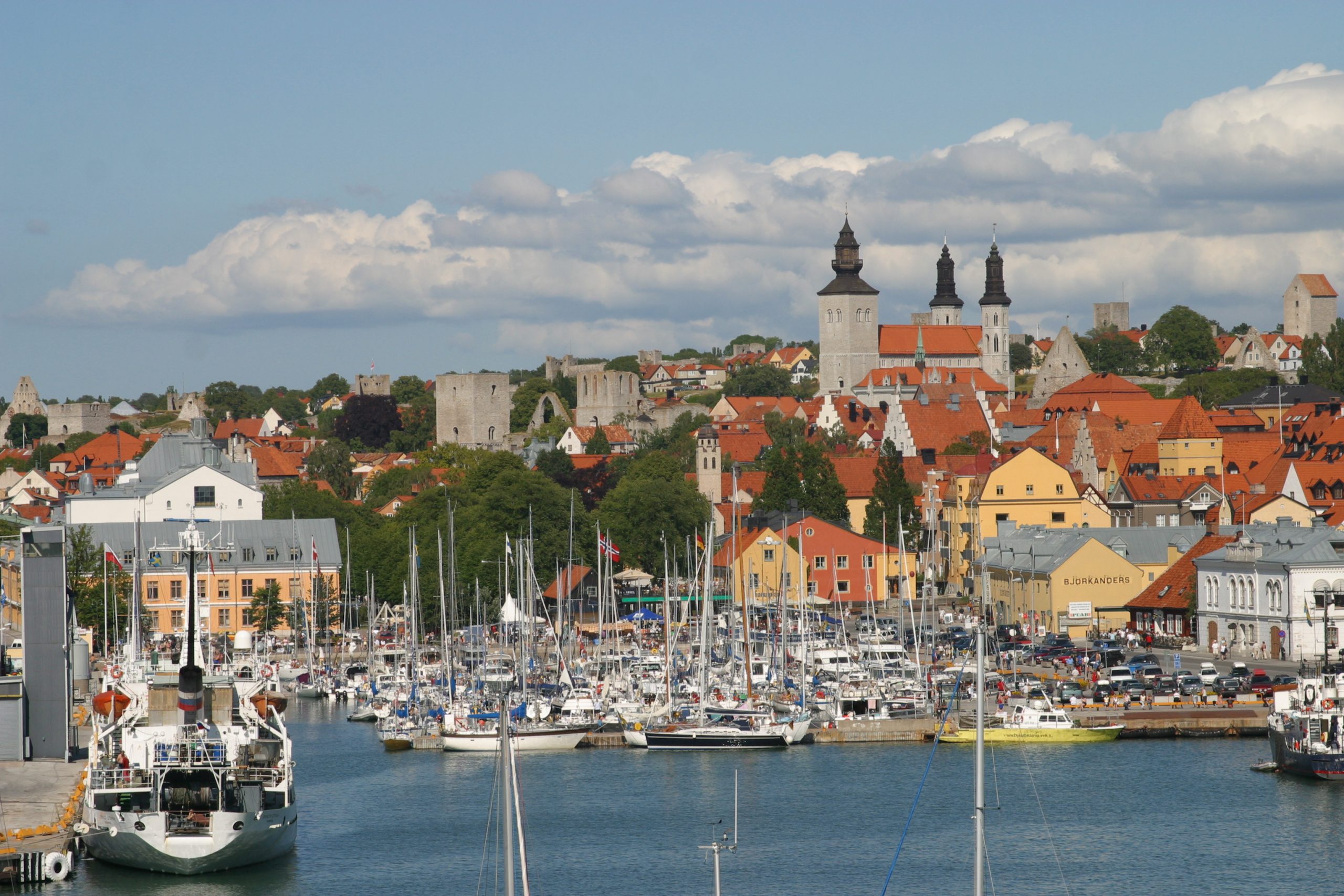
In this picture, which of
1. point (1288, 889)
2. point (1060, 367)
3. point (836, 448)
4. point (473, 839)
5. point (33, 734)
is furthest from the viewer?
point (1060, 367)

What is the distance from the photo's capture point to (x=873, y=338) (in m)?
161

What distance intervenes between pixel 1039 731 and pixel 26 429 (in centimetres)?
15721

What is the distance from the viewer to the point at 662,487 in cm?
8838

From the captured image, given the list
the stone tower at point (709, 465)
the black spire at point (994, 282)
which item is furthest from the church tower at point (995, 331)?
the stone tower at point (709, 465)

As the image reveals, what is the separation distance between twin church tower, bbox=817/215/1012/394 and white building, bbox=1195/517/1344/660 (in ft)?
308

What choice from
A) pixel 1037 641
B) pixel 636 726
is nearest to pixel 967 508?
pixel 1037 641

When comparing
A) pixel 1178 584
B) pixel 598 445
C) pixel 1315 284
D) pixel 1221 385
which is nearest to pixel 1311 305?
pixel 1315 284

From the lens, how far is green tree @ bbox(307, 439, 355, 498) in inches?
5399

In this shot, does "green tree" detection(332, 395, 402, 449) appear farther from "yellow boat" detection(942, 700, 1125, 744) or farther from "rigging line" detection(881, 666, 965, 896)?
A: "rigging line" detection(881, 666, 965, 896)

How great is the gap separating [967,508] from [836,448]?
33.5 meters

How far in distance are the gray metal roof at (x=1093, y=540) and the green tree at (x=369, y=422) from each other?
96.4 m

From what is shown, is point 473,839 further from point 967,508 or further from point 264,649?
point 967,508

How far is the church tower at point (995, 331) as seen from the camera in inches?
6481

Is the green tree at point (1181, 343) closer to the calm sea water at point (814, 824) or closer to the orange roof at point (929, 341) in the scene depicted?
the orange roof at point (929, 341)
